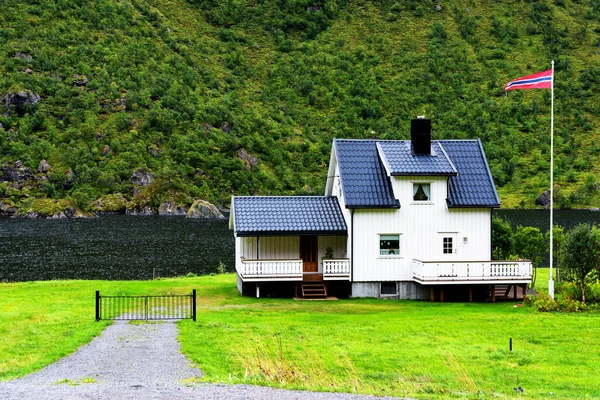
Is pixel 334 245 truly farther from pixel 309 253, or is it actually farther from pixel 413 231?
pixel 413 231

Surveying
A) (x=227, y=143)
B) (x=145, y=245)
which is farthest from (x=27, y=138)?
(x=145, y=245)

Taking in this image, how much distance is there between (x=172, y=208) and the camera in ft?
586

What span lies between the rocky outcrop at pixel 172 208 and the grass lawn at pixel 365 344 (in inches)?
5640

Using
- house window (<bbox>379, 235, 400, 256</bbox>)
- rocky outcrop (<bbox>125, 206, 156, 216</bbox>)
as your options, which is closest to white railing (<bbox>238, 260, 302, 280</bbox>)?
house window (<bbox>379, 235, 400, 256</bbox>)

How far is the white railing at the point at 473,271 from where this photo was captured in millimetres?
35469

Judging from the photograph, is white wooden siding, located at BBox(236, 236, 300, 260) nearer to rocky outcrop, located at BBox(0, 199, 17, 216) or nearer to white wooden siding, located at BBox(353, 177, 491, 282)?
white wooden siding, located at BBox(353, 177, 491, 282)

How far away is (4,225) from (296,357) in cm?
12621

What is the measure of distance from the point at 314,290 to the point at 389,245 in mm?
4406

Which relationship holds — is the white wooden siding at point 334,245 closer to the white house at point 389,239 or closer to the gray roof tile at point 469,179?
the white house at point 389,239

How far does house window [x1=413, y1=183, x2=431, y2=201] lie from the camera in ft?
122

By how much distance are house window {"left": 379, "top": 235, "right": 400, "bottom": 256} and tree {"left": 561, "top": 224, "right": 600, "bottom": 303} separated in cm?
788

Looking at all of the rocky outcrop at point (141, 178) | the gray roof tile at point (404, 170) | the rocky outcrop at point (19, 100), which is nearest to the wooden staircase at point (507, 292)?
the gray roof tile at point (404, 170)

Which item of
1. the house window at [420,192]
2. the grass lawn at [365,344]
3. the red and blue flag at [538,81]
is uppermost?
the red and blue flag at [538,81]

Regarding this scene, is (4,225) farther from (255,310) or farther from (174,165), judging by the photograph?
(255,310)
